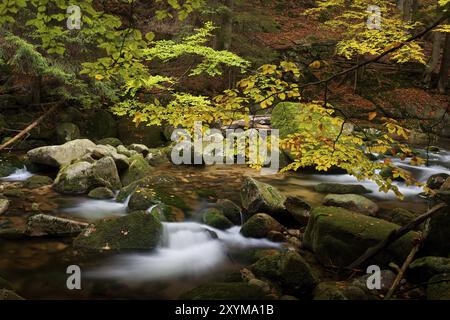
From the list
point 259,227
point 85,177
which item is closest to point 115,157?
point 85,177

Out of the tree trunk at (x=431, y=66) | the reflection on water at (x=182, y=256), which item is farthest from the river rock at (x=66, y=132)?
the tree trunk at (x=431, y=66)

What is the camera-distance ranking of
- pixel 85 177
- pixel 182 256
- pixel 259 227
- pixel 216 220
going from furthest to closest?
pixel 85 177 → pixel 216 220 → pixel 259 227 → pixel 182 256

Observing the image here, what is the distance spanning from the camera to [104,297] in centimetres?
527

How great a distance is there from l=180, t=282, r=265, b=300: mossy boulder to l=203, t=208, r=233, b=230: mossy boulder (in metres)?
3.29

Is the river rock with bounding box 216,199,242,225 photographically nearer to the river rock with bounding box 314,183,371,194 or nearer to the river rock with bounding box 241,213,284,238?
the river rock with bounding box 241,213,284,238

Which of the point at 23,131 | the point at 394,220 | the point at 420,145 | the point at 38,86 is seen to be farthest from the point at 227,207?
the point at 420,145

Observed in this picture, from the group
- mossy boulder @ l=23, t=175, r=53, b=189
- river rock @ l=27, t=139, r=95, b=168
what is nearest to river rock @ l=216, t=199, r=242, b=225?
mossy boulder @ l=23, t=175, r=53, b=189

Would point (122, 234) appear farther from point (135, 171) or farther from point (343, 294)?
point (135, 171)

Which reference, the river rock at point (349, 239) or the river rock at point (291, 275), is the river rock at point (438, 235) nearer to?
the river rock at point (349, 239)

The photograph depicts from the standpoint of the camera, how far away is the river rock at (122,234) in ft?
21.2

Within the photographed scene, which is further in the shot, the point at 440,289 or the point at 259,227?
the point at 259,227

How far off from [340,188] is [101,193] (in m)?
6.21

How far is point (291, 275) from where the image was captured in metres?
4.98

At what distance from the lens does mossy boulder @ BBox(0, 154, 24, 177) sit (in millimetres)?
10555
